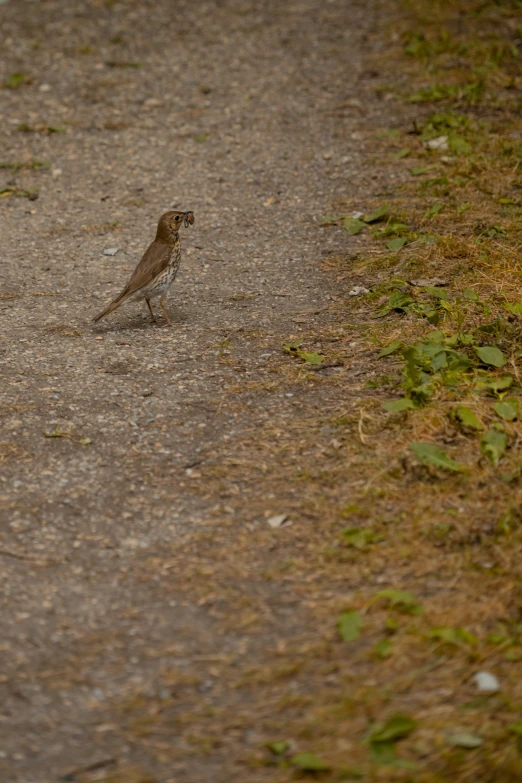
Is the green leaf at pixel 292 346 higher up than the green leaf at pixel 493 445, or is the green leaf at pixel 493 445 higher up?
the green leaf at pixel 493 445

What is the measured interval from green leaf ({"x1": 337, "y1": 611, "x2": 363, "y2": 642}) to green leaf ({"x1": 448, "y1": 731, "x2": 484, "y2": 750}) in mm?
548

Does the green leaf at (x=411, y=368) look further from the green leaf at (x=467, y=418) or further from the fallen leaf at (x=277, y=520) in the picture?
the fallen leaf at (x=277, y=520)

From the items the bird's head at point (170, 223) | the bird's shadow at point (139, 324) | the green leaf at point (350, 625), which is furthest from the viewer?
the bird's head at point (170, 223)

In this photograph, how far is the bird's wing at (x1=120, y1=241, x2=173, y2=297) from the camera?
6.15 meters

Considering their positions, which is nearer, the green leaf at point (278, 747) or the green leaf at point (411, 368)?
the green leaf at point (278, 747)

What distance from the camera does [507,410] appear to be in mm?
4668

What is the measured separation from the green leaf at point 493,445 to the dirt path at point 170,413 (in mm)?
607

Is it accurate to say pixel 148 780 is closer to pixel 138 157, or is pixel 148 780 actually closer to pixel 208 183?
pixel 208 183

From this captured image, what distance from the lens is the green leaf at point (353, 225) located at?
736 cm

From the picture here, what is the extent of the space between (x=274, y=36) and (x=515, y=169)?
16.9ft

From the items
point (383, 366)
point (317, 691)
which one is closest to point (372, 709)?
point (317, 691)

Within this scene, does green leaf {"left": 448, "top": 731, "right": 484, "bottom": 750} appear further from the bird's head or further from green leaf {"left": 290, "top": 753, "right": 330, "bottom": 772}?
the bird's head

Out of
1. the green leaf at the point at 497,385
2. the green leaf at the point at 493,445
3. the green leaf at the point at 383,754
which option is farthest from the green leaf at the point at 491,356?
the green leaf at the point at 383,754

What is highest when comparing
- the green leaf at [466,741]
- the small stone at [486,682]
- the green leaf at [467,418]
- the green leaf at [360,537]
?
the green leaf at [466,741]
